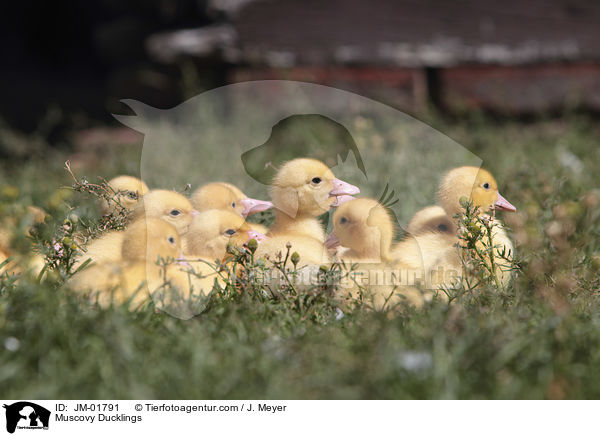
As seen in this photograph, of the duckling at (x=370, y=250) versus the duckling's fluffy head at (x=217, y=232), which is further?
the duckling's fluffy head at (x=217, y=232)

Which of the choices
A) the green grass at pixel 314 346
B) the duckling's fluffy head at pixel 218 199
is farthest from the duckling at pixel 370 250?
the duckling's fluffy head at pixel 218 199

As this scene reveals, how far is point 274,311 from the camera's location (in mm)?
2150

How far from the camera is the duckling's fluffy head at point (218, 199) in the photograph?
2723 mm

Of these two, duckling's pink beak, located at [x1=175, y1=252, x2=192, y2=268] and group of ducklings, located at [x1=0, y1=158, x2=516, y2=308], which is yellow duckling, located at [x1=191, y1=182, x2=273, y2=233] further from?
duckling's pink beak, located at [x1=175, y1=252, x2=192, y2=268]

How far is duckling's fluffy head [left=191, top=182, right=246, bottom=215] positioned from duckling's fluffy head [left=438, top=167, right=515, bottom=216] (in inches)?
31.3

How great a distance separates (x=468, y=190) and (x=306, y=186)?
0.59m

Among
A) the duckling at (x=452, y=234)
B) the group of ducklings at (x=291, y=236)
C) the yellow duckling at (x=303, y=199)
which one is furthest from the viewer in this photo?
the yellow duckling at (x=303, y=199)
